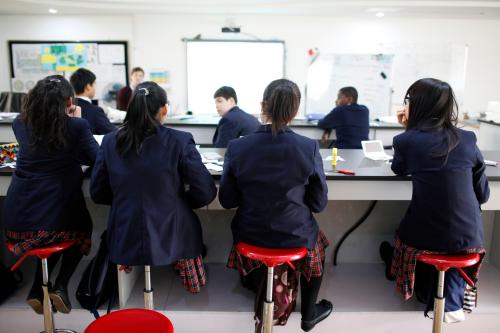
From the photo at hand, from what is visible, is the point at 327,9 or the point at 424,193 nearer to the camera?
the point at 424,193

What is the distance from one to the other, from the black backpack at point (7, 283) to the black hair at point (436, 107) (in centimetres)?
211

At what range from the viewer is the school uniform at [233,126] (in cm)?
329

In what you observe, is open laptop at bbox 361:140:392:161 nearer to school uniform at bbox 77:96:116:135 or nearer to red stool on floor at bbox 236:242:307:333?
red stool on floor at bbox 236:242:307:333

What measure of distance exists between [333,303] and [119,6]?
4.55 m

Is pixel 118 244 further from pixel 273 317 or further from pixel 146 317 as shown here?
pixel 273 317

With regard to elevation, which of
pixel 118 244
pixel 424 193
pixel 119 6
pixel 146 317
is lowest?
pixel 146 317

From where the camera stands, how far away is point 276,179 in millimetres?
1549

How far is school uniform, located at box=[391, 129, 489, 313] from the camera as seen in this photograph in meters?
1.65

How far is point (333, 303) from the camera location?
217cm

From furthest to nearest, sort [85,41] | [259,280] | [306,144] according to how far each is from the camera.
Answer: [85,41] → [259,280] → [306,144]

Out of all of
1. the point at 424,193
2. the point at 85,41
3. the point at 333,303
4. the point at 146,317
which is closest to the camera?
the point at 146,317

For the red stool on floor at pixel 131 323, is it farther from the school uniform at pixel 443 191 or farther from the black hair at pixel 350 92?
the black hair at pixel 350 92

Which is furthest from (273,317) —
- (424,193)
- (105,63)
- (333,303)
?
(105,63)

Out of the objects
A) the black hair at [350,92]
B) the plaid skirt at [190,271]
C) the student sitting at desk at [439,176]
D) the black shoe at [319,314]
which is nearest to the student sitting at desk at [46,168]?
the plaid skirt at [190,271]
